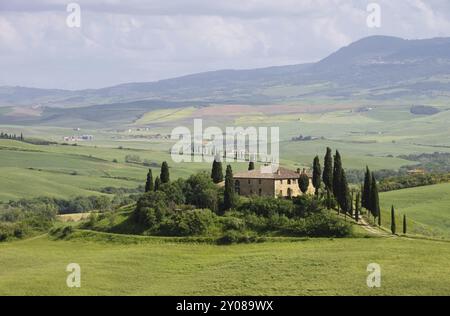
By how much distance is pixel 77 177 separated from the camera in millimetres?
182625

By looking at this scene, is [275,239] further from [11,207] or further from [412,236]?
[11,207]

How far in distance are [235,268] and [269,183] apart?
2144 cm

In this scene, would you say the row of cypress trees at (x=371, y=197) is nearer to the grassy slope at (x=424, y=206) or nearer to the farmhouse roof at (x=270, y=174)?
the grassy slope at (x=424, y=206)

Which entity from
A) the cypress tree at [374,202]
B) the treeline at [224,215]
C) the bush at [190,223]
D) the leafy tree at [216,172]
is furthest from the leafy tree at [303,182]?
the bush at [190,223]

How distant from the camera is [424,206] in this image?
361ft

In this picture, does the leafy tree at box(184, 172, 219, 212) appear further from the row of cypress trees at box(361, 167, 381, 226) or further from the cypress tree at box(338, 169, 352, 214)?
the row of cypress trees at box(361, 167, 381, 226)

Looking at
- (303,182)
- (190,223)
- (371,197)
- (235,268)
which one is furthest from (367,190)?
(235,268)

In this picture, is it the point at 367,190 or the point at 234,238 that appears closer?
the point at 234,238

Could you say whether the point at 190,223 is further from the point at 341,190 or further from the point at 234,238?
the point at 341,190

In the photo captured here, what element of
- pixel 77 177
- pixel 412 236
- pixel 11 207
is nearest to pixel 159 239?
pixel 412 236

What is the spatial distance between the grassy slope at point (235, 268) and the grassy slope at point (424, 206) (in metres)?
18.6

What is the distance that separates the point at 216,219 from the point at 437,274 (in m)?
27.2

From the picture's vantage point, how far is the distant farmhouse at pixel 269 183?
290ft

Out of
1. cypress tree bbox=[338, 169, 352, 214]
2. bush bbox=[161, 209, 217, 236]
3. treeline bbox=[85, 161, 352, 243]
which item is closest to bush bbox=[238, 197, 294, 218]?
treeline bbox=[85, 161, 352, 243]
